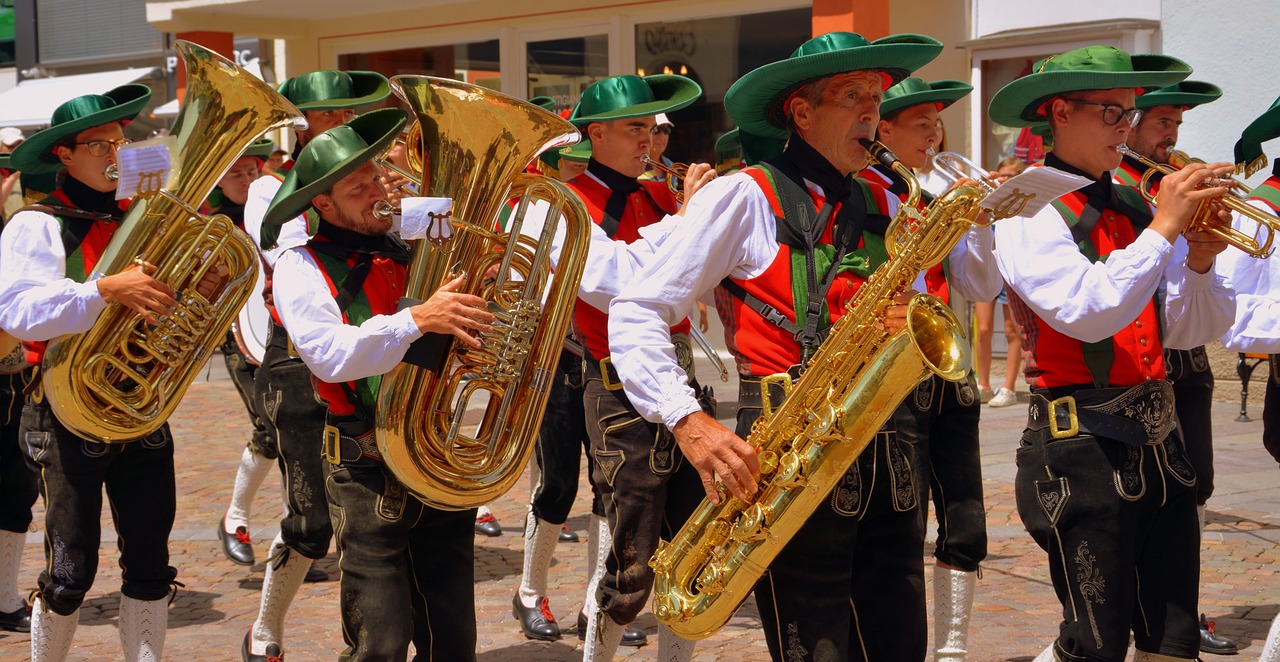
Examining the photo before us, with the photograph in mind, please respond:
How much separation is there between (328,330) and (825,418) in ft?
4.59

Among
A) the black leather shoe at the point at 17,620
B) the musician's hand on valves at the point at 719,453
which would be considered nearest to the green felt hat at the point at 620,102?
the musician's hand on valves at the point at 719,453

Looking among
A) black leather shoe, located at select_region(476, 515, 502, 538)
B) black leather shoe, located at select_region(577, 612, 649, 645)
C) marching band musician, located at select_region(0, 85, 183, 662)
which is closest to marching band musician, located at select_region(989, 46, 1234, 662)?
black leather shoe, located at select_region(577, 612, 649, 645)

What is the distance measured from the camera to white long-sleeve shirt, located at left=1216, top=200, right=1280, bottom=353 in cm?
428

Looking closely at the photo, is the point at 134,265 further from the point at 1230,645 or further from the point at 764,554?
the point at 1230,645

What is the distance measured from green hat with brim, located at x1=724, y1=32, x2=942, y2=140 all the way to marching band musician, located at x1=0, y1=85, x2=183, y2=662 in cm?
212

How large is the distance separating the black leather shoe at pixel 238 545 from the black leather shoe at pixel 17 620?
1147 millimetres

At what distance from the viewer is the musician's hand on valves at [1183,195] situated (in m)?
3.54

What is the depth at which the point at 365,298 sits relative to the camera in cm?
404

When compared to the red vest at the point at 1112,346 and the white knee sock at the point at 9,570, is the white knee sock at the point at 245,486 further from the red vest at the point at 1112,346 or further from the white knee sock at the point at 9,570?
the red vest at the point at 1112,346

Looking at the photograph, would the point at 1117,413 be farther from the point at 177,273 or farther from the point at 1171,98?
the point at 177,273

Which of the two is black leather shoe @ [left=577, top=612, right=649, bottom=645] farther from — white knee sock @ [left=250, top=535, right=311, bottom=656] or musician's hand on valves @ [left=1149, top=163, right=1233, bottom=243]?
musician's hand on valves @ [left=1149, top=163, right=1233, bottom=243]

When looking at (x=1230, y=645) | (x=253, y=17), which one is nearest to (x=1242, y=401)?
(x=1230, y=645)

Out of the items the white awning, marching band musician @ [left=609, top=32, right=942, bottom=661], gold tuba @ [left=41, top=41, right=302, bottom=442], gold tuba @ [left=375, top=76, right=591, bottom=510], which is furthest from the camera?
the white awning

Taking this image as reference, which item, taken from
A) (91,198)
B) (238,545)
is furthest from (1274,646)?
(238,545)
